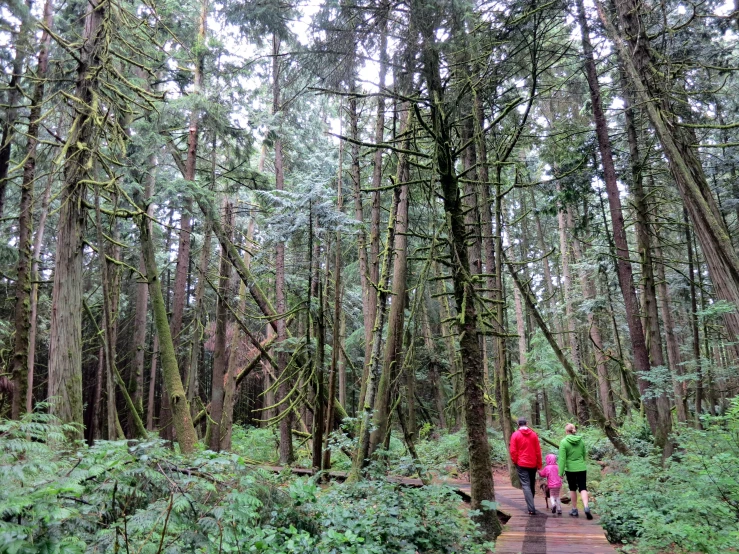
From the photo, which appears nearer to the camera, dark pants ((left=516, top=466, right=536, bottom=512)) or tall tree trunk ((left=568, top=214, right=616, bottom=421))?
dark pants ((left=516, top=466, right=536, bottom=512))

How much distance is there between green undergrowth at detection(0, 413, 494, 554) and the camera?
2.89m

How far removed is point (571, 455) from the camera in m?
8.38

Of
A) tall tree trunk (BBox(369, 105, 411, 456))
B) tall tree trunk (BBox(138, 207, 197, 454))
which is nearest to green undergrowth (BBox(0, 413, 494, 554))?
tall tree trunk (BBox(369, 105, 411, 456))

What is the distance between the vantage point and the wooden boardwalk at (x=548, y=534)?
6.05 meters

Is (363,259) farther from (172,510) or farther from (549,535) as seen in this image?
(172,510)

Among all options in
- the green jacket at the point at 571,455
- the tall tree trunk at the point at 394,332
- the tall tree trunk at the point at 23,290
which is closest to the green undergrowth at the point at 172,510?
the tall tree trunk at the point at 394,332

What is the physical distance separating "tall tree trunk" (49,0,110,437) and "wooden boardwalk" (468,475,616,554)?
23.5 feet

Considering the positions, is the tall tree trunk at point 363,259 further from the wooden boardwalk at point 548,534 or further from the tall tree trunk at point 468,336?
the tall tree trunk at point 468,336

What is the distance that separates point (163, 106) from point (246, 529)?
11308 mm

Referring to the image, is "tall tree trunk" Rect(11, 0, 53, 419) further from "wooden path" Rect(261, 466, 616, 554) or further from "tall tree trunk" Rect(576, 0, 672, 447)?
"tall tree trunk" Rect(576, 0, 672, 447)

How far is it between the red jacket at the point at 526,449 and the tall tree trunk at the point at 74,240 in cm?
776

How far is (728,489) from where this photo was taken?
6688mm

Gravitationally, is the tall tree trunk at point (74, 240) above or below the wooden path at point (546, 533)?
above

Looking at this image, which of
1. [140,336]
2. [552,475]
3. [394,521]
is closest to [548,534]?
[552,475]
